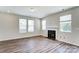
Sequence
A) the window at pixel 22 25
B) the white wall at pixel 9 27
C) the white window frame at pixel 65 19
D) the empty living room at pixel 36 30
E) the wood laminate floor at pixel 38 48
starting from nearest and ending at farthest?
the wood laminate floor at pixel 38 48, the empty living room at pixel 36 30, the white window frame at pixel 65 19, the white wall at pixel 9 27, the window at pixel 22 25

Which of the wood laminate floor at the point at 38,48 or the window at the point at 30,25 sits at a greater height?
the window at the point at 30,25

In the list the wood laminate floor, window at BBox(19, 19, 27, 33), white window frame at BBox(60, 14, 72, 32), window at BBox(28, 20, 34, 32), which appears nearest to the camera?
the wood laminate floor

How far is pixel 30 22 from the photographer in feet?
28.5

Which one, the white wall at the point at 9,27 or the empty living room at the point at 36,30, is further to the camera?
the white wall at the point at 9,27

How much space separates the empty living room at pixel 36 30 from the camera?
13.9 ft

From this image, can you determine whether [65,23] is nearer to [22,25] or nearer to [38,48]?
[38,48]

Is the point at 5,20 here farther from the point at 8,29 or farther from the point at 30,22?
the point at 30,22

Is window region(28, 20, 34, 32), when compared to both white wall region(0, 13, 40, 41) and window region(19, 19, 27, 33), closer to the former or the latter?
window region(19, 19, 27, 33)

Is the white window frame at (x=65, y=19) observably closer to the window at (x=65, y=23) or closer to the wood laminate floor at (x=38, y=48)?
the window at (x=65, y=23)

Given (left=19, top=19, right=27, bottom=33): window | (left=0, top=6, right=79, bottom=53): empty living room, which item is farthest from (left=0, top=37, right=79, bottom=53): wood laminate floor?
(left=19, top=19, right=27, bottom=33): window

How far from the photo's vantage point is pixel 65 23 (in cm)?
557

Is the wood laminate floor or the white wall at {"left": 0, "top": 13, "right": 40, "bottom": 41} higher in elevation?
the white wall at {"left": 0, "top": 13, "right": 40, "bottom": 41}

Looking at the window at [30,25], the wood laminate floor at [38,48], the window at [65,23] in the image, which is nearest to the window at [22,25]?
the window at [30,25]

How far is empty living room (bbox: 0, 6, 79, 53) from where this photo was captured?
13.9 feet
